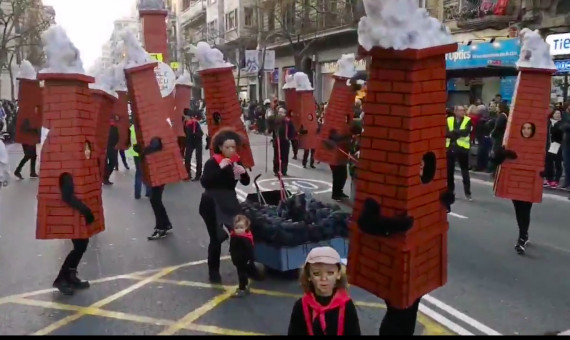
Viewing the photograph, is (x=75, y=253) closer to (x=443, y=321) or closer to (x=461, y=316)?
(x=443, y=321)

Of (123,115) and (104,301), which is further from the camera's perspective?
(123,115)

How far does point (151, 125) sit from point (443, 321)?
4566 millimetres

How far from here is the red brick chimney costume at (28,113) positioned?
1399 centimetres

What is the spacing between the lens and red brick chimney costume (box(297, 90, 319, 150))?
15.8m

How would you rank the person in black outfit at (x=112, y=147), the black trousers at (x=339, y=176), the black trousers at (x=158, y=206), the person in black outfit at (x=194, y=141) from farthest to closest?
the person in black outfit at (x=194, y=141) < the person in black outfit at (x=112, y=147) < the black trousers at (x=339, y=176) < the black trousers at (x=158, y=206)

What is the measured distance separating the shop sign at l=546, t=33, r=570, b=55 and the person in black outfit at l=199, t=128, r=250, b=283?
15.1 meters

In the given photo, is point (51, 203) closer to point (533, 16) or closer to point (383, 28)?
point (383, 28)

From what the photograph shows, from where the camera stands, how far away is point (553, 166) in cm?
1259

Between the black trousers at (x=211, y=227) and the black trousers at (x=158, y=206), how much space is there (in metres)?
2.00

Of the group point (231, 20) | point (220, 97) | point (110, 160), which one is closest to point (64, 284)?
point (220, 97)

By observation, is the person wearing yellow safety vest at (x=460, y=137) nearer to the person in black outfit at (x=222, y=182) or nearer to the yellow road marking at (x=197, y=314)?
the person in black outfit at (x=222, y=182)

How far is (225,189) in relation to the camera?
6.06m

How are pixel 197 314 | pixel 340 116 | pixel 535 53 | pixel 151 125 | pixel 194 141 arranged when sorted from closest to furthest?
pixel 197 314, pixel 535 53, pixel 151 125, pixel 340 116, pixel 194 141

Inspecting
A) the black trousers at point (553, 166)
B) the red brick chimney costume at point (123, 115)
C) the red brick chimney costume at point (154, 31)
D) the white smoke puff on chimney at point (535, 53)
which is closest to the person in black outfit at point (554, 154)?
the black trousers at point (553, 166)
